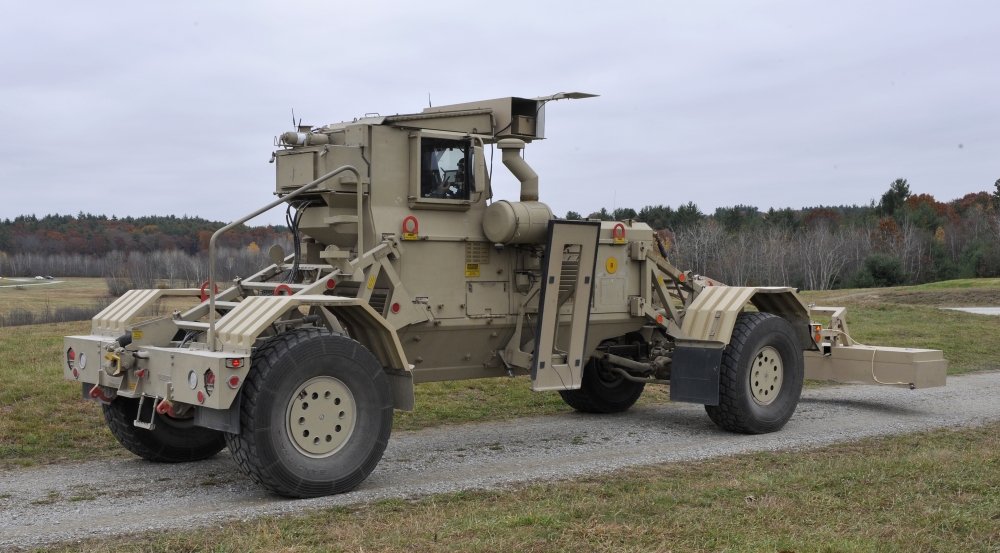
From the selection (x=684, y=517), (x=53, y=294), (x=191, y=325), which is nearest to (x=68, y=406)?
(x=191, y=325)

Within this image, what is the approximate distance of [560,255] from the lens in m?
9.07

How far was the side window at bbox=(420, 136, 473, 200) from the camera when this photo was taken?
8.80 metres

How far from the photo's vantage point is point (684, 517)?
246 inches

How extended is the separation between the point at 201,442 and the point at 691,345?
4.93 m

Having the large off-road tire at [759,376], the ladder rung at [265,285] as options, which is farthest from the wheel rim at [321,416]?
the large off-road tire at [759,376]

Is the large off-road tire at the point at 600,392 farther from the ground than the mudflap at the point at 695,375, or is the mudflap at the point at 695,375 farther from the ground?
the mudflap at the point at 695,375

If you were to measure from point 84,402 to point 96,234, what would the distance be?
67.9m

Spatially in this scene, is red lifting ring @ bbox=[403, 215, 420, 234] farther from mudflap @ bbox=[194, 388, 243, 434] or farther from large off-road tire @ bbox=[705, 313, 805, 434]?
large off-road tire @ bbox=[705, 313, 805, 434]

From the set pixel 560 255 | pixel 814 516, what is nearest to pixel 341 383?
pixel 560 255

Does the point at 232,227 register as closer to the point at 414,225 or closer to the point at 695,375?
the point at 414,225

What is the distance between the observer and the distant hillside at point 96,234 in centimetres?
6481

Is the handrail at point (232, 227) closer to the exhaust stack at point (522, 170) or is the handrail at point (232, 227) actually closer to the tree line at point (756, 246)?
the exhaust stack at point (522, 170)

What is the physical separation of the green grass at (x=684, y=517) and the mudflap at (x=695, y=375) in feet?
5.79

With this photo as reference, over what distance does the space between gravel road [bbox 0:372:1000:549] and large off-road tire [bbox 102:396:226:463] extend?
16cm
